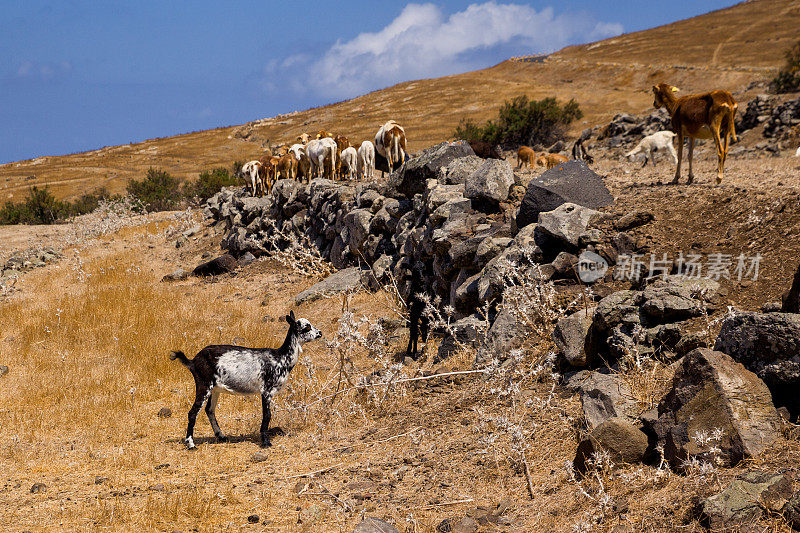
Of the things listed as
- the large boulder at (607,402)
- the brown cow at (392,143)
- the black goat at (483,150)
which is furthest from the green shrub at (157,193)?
the large boulder at (607,402)

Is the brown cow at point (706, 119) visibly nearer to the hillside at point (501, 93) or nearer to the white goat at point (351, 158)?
the white goat at point (351, 158)

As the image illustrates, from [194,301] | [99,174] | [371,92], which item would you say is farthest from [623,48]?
[194,301]

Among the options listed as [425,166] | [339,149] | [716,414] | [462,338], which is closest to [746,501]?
[716,414]

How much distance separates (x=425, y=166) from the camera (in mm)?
12820

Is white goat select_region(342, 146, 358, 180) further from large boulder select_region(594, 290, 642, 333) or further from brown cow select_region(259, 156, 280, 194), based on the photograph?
large boulder select_region(594, 290, 642, 333)

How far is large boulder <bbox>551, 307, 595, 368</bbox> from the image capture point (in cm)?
601

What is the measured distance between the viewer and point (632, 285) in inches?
272

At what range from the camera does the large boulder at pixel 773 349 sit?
3.96 metres

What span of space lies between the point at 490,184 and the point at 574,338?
197 inches

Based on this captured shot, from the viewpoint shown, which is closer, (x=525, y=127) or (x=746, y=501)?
(x=746, y=501)

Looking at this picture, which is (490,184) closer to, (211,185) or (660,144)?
(660,144)

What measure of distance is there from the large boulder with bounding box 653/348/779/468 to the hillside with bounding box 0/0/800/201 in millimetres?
40347

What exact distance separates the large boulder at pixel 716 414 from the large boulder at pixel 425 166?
29.8 feet

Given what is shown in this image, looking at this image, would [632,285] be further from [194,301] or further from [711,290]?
[194,301]
